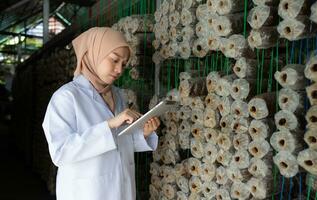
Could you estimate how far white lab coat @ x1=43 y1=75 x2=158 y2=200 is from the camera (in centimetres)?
189

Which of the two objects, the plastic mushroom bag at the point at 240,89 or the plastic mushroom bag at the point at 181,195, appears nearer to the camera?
the plastic mushroom bag at the point at 240,89

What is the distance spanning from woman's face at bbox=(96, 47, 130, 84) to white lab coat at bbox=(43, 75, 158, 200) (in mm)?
133

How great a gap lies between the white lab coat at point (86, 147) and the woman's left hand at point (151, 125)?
10 centimetres

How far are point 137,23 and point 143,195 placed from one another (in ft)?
4.31

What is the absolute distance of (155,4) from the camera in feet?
10.2

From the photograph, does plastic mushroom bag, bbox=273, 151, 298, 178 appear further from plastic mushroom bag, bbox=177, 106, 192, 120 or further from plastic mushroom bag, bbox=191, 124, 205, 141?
plastic mushroom bag, bbox=177, 106, 192, 120

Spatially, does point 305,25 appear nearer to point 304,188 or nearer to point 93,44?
point 304,188

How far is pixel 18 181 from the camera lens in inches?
269

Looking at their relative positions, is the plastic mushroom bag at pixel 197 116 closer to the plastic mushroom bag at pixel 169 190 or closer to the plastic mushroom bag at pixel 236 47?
the plastic mushroom bag at pixel 236 47

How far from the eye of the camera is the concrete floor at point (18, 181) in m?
5.84

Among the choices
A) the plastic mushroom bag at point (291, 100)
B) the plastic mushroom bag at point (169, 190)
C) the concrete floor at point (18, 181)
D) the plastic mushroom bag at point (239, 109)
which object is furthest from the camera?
the concrete floor at point (18, 181)

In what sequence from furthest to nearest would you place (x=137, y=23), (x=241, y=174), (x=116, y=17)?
(x=116, y=17) < (x=137, y=23) < (x=241, y=174)

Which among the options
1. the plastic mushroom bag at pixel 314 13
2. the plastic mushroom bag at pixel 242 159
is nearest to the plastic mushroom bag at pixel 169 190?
the plastic mushroom bag at pixel 242 159

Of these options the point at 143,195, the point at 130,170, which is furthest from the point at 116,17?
the point at 130,170
